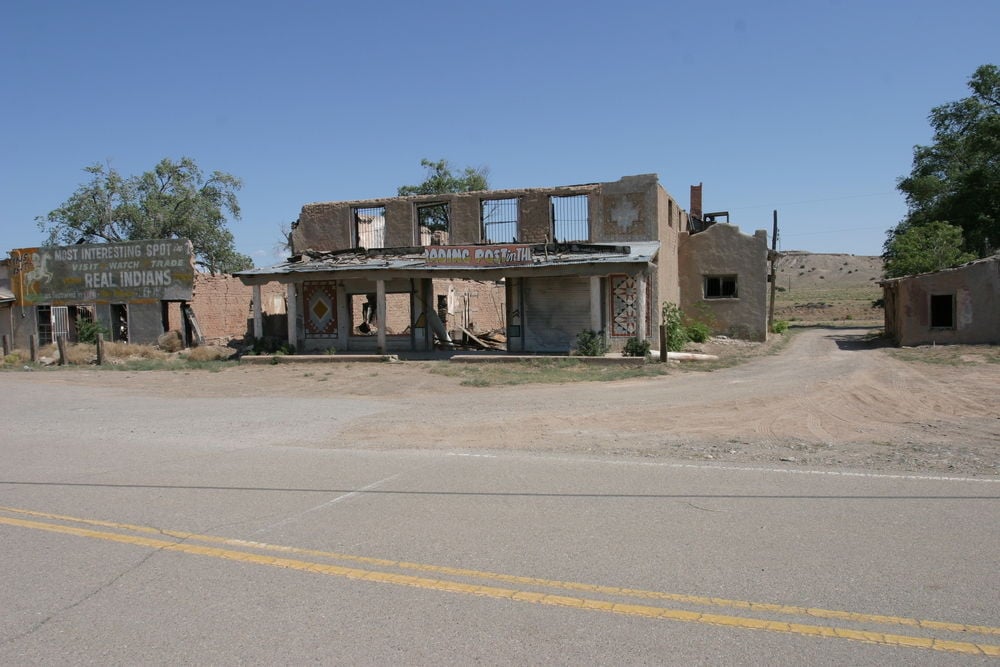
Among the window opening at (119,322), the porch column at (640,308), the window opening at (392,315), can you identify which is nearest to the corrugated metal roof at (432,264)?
the porch column at (640,308)

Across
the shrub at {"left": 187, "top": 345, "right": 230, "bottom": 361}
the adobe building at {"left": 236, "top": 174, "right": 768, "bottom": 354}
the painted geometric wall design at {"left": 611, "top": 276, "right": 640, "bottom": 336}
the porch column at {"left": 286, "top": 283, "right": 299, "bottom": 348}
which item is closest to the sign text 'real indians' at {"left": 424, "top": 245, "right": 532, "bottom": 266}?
the adobe building at {"left": 236, "top": 174, "right": 768, "bottom": 354}

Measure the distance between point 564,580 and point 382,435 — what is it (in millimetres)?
6155

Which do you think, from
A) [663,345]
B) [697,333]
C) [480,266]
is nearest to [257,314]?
[480,266]

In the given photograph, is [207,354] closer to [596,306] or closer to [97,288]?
[97,288]

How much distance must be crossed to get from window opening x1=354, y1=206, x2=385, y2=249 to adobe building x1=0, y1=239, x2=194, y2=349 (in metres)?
7.70

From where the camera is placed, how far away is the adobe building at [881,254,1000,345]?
23.6 m

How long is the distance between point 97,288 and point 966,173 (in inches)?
1782

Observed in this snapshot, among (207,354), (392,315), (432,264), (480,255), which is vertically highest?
(480,255)

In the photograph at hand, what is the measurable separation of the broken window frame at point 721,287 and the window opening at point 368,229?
43.8ft

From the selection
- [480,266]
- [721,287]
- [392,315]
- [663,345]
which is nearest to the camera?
[663,345]

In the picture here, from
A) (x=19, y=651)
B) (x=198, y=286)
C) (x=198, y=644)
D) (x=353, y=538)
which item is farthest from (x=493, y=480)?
(x=198, y=286)

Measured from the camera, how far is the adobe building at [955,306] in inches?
930

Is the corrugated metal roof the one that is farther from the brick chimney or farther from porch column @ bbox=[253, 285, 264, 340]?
the brick chimney

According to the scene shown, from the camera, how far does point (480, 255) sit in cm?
2308
